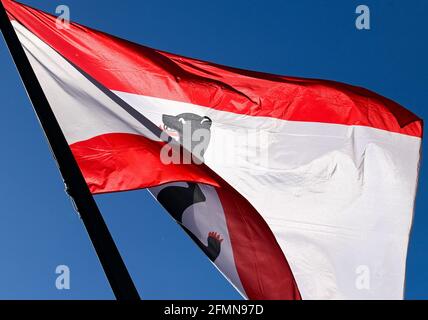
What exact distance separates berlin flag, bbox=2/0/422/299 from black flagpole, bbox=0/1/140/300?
2.40 metres

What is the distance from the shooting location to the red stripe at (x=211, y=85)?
9008 millimetres

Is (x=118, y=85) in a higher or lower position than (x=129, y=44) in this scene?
lower

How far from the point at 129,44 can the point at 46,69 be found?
1.16 m

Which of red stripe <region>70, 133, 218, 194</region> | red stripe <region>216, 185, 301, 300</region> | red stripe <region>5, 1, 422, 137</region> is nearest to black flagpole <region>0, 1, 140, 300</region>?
red stripe <region>70, 133, 218, 194</region>

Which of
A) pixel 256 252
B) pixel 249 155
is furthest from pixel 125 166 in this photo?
pixel 249 155

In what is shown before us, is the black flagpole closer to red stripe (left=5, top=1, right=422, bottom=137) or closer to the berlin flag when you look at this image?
the berlin flag

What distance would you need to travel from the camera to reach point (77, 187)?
5.20 m

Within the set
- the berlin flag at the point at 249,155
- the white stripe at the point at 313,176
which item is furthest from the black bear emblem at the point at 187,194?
the white stripe at the point at 313,176

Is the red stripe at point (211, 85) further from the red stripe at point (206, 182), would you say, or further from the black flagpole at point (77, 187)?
the black flagpole at point (77, 187)

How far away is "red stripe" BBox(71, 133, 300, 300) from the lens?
8.10m

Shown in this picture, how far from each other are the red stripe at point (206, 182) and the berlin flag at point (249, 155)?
0.05ft
